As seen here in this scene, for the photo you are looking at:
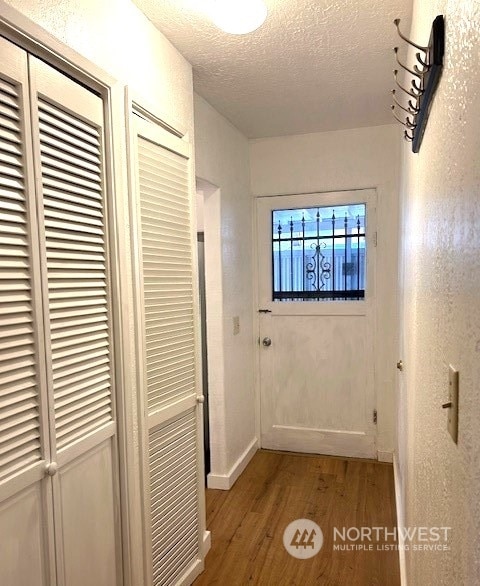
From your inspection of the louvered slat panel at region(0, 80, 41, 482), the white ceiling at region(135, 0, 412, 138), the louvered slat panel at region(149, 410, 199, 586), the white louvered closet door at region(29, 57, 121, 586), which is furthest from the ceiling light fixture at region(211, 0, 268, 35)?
the louvered slat panel at region(149, 410, 199, 586)

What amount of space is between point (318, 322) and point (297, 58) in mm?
1862

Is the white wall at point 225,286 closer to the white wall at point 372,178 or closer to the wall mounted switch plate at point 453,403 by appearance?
the white wall at point 372,178

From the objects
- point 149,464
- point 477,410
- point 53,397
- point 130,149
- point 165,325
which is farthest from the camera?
point 165,325

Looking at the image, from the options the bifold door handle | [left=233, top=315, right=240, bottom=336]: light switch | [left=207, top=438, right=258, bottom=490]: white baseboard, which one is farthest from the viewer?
[left=233, top=315, right=240, bottom=336]: light switch

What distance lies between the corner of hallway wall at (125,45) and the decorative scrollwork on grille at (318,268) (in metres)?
1.52

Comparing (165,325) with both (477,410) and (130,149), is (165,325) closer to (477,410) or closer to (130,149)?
(130,149)

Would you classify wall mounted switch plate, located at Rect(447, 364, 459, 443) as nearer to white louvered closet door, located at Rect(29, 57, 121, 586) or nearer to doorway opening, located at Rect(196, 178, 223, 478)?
white louvered closet door, located at Rect(29, 57, 121, 586)

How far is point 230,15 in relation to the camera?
5.28 ft

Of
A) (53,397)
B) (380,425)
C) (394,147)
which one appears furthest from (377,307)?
(53,397)

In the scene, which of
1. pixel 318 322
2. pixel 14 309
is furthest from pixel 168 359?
pixel 318 322

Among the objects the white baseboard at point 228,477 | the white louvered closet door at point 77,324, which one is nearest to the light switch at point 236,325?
the white baseboard at point 228,477

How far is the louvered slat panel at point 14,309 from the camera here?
1.10m

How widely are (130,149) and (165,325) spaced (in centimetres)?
72

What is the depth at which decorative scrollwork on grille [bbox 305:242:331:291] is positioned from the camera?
328 cm
